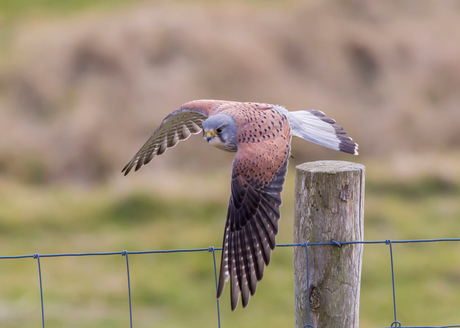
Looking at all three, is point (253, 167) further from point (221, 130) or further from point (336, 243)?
point (336, 243)

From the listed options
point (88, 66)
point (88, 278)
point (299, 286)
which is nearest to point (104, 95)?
point (88, 66)

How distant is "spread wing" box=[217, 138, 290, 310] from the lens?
265 centimetres

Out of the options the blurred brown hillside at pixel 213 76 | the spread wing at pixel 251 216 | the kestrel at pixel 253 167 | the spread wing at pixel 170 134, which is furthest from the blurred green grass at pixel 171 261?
the spread wing at pixel 251 216

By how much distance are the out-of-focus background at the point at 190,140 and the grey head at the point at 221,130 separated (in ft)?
16.8

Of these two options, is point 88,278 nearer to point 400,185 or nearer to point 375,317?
point 375,317

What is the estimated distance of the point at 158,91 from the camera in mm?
12289

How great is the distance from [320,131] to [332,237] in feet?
4.40

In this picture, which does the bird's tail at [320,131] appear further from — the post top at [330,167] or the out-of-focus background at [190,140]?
the out-of-focus background at [190,140]

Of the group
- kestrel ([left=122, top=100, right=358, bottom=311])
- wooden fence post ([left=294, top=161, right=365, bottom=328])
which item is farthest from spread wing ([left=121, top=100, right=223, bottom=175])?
wooden fence post ([left=294, top=161, right=365, bottom=328])

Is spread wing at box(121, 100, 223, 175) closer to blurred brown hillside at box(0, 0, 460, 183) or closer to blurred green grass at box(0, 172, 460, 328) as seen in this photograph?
blurred green grass at box(0, 172, 460, 328)

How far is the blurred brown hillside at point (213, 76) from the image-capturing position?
38.8 ft

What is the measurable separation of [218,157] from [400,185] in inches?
150

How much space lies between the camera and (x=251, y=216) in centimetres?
282

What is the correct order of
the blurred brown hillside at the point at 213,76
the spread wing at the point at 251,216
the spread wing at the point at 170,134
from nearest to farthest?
the spread wing at the point at 251,216
the spread wing at the point at 170,134
the blurred brown hillside at the point at 213,76
